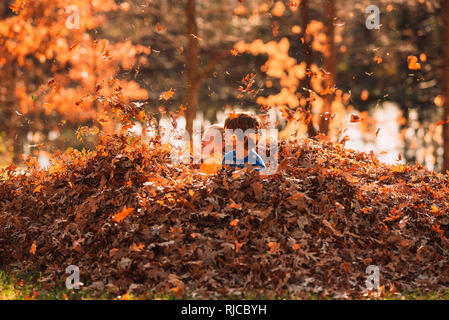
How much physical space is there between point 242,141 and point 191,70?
6.19 metres

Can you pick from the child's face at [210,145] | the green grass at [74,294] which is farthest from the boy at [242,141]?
the green grass at [74,294]

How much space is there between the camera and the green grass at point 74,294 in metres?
4.44

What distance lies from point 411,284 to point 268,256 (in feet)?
5.39

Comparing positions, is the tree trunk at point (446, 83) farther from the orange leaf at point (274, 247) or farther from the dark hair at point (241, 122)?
the orange leaf at point (274, 247)

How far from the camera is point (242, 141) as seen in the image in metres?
6.16

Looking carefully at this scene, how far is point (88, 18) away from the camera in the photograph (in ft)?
48.9

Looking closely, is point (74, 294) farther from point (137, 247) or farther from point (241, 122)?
point (241, 122)

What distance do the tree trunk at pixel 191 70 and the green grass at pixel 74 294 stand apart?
7.07 metres

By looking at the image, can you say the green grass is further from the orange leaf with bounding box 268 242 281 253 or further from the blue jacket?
the blue jacket

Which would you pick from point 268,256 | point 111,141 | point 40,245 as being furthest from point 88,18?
point 268,256

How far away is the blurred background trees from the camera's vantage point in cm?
1405

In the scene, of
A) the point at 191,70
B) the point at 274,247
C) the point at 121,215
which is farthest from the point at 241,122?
the point at 191,70

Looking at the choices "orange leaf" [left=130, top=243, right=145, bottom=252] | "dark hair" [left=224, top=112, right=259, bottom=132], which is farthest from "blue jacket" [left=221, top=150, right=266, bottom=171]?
"orange leaf" [left=130, top=243, right=145, bottom=252]
